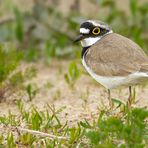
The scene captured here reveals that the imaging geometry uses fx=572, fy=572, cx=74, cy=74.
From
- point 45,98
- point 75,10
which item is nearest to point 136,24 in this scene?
point 75,10

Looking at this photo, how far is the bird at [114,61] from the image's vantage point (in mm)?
4594

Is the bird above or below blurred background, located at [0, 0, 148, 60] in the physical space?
below

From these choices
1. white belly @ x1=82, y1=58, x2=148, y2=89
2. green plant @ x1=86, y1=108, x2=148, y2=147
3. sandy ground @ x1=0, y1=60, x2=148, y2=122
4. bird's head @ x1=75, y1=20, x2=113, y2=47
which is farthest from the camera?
bird's head @ x1=75, y1=20, x2=113, y2=47

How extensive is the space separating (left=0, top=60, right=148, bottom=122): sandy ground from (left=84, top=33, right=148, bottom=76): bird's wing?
0.43 m

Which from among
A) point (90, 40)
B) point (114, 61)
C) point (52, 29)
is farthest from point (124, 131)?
point (52, 29)

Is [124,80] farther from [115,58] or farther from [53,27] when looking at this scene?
[53,27]

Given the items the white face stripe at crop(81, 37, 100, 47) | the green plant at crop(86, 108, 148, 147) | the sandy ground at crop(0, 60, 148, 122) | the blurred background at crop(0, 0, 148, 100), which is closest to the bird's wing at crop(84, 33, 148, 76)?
the white face stripe at crop(81, 37, 100, 47)

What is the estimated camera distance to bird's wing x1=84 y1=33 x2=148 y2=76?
4.62 meters

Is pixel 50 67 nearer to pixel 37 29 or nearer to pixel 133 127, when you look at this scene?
pixel 37 29

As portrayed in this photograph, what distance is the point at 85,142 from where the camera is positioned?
414 centimetres

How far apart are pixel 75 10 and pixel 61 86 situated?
8.11ft

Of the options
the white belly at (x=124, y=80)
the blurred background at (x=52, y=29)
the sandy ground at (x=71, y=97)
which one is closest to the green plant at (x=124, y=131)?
the white belly at (x=124, y=80)

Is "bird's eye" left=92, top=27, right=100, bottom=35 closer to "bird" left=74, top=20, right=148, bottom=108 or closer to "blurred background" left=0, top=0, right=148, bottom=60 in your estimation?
"bird" left=74, top=20, right=148, bottom=108

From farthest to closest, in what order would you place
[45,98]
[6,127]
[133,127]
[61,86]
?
[61,86]
[45,98]
[6,127]
[133,127]
